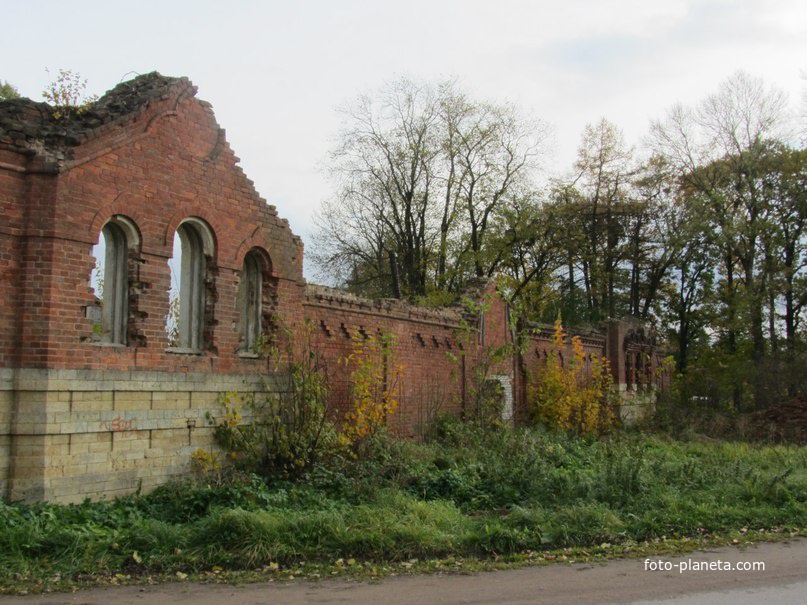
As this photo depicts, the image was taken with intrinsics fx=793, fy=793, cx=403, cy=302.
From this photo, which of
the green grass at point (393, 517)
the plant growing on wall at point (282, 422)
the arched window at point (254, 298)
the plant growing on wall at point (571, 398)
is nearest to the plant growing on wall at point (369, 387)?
the green grass at point (393, 517)

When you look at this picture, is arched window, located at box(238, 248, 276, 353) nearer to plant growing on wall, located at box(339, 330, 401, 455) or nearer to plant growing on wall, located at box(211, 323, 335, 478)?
plant growing on wall, located at box(211, 323, 335, 478)

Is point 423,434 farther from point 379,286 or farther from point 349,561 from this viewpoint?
point 379,286

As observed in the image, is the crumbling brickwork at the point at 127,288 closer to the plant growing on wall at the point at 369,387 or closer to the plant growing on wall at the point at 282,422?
the plant growing on wall at the point at 282,422

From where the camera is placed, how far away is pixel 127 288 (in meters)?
11.4

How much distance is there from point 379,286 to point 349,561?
34.5 metres

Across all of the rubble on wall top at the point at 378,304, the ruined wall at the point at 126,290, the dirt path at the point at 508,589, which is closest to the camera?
the dirt path at the point at 508,589

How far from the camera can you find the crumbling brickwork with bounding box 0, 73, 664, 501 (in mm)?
10008

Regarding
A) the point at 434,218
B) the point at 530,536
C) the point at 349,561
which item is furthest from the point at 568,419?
the point at 434,218

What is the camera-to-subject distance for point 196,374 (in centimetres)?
1216

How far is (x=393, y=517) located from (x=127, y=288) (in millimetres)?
5097

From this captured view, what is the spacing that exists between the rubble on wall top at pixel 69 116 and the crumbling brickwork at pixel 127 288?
2cm

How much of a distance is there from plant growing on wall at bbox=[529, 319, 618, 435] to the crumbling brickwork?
1011 cm

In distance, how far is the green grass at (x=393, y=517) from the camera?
8.45m

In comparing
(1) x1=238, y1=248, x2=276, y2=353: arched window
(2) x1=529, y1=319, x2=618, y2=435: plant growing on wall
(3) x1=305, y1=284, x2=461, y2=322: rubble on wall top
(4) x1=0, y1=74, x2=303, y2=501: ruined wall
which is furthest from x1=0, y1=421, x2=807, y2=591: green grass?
(2) x1=529, y1=319, x2=618, y2=435: plant growing on wall
